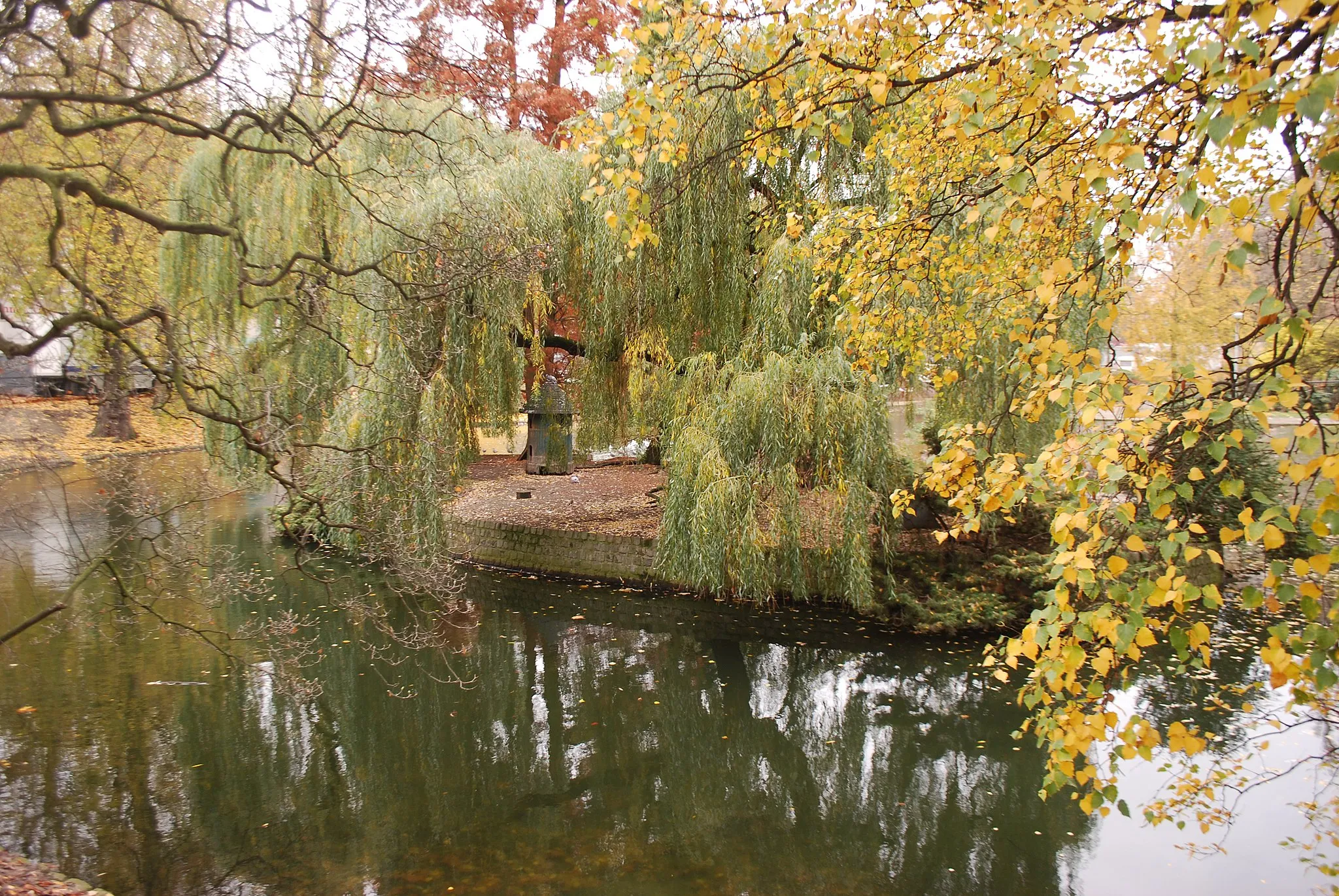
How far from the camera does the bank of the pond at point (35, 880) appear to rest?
412 cm

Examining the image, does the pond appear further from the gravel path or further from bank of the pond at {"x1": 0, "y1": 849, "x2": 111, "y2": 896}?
the gravel path

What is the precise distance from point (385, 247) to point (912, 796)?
21.2 ft

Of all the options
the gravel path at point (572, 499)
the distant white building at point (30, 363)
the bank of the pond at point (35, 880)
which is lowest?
the bank of the pond at point (35, 880)

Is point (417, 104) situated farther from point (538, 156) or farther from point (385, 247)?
point (385, 247)

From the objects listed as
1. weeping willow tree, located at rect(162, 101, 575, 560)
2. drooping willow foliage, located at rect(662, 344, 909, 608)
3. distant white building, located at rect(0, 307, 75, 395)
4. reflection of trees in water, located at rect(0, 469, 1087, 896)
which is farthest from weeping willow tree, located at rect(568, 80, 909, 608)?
distant white building, located at rect(0, 307, 75, 395)

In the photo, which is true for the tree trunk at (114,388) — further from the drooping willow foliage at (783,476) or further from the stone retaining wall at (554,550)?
the stone retaining wall at (554,550)

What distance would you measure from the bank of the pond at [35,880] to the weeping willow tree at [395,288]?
2557 mm

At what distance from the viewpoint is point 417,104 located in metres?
9.98

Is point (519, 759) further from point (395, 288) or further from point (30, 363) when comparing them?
point (30, 363)

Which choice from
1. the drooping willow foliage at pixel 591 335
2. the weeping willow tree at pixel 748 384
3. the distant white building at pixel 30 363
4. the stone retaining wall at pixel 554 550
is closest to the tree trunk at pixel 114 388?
the distant white building at pixel 30 363

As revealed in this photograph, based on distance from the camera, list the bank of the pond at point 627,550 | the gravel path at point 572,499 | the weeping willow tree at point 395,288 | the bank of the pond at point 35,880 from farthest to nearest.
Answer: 1. the gravel path at point 572,499
2. the bank of the pond at point 627,550
3. the weeping willow tree at point 395,288
4. the bank of the pond at point 35,880

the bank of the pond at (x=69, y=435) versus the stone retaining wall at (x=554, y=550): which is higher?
the bank of the pond at (x=69, y=435)

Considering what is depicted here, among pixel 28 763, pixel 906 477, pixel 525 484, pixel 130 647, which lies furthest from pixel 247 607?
pixel 906 477

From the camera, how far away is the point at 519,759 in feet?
21.7
